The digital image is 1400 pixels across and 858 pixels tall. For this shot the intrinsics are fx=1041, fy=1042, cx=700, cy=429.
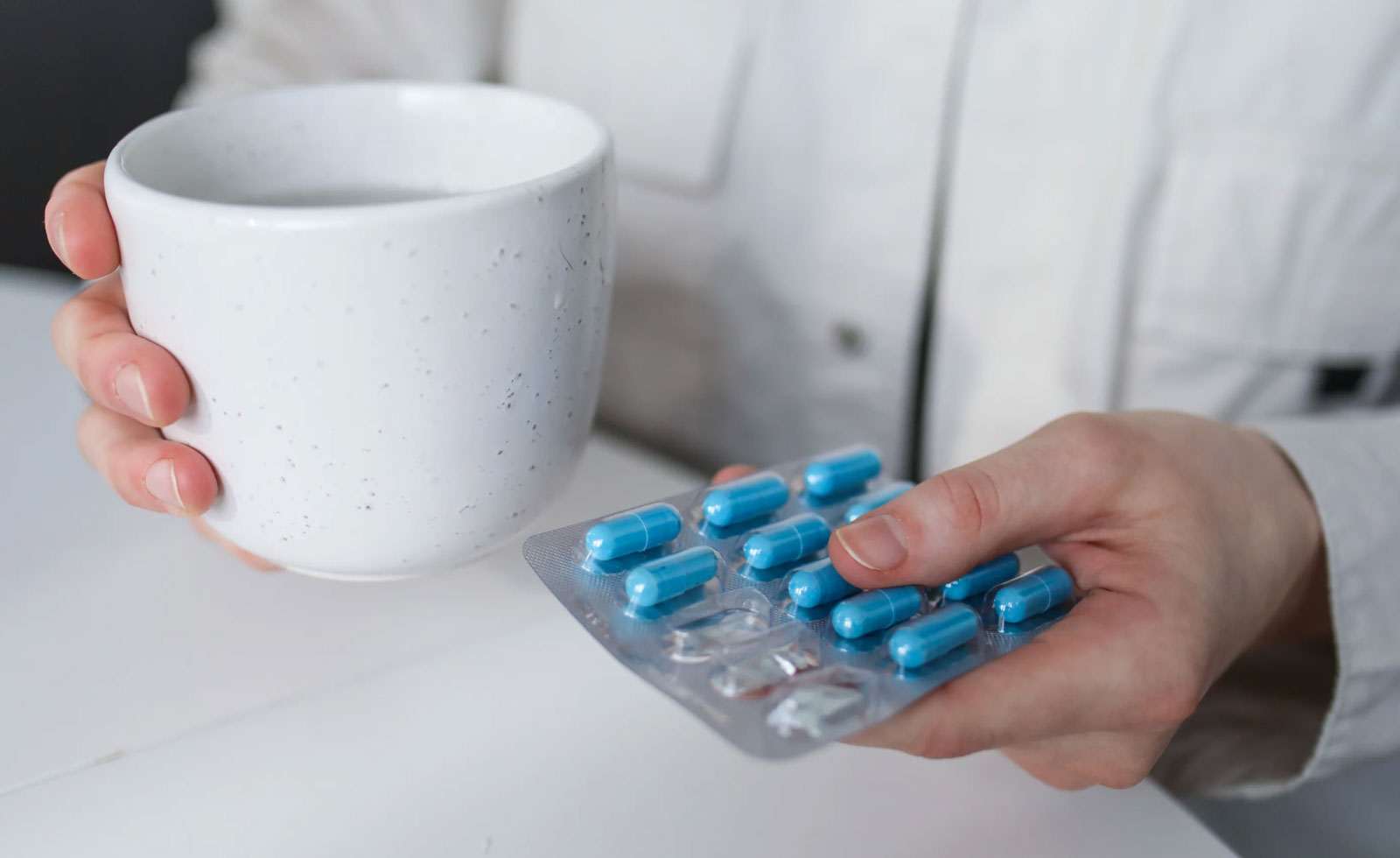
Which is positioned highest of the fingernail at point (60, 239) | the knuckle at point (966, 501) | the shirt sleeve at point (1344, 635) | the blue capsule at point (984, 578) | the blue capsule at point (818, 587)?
the fingernail at point (60, 239)

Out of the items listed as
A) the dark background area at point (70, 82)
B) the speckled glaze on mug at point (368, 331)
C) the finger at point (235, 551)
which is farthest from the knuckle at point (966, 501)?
the dark background area at point (70, 82)

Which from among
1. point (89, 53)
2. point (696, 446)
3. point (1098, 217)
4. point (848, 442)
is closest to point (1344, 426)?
point (1098, 217)

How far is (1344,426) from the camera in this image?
396 millimetres

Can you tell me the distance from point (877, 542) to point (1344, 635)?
0.21 meters

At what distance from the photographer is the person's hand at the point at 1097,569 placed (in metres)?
0.27

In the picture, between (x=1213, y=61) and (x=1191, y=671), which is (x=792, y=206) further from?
(x=1191, y=671)

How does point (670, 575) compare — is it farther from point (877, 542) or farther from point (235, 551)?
point (235, 551)

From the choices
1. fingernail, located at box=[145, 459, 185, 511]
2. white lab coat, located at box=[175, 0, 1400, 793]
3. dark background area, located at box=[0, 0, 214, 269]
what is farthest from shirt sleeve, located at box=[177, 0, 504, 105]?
fingernail, located at box=[145, 459, 185, 511]

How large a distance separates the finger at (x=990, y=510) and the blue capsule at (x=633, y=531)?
48 millimetres

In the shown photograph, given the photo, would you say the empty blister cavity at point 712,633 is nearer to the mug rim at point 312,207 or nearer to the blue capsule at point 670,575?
the blue capsule at point 670,575

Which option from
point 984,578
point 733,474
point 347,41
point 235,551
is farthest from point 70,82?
point 984,578

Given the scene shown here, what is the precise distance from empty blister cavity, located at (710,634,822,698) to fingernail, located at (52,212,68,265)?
0.71 ft

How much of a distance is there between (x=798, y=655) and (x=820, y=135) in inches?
13.8

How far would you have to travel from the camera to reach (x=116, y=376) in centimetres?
28
